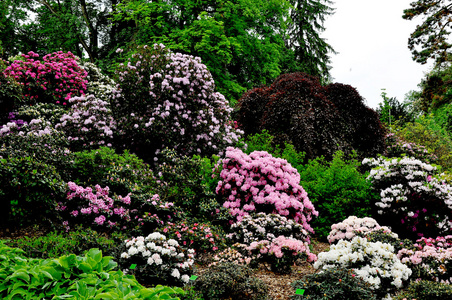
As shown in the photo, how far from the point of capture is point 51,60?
13.0m

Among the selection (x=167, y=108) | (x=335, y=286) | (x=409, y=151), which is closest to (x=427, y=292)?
(x=335, y=286)

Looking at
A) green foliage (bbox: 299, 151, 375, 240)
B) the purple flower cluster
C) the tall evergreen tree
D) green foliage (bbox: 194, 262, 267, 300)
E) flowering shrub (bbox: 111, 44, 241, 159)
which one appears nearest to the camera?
green foliage (bbox: 194, 262, 267, 300)

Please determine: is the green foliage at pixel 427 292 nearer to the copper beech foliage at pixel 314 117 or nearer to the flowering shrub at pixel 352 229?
the flowering shrub at pixel 352 229

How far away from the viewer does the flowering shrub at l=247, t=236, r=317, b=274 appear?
4.84 metres

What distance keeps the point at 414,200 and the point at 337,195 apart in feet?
4.76

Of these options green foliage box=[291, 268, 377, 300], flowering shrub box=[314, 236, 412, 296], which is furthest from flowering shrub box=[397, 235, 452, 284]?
green foliage box=[291, 268, 377, 300]

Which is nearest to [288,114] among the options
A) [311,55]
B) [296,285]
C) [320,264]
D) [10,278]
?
[320,264]

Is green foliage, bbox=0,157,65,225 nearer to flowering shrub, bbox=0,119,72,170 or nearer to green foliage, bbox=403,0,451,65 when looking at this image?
flowering shrub, bbox=0,119,72,170

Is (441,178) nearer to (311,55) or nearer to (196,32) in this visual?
(196,32)

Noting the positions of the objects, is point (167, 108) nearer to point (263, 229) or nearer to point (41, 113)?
point (263, 229)

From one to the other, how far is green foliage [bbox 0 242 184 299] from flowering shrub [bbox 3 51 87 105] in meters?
10.1

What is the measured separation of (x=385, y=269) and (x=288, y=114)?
6344 mm

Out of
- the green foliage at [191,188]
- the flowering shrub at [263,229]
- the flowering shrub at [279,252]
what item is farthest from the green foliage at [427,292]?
the green foliage at [191,188]

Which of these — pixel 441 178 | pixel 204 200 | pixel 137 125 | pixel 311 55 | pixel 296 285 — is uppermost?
pixel 311 55
